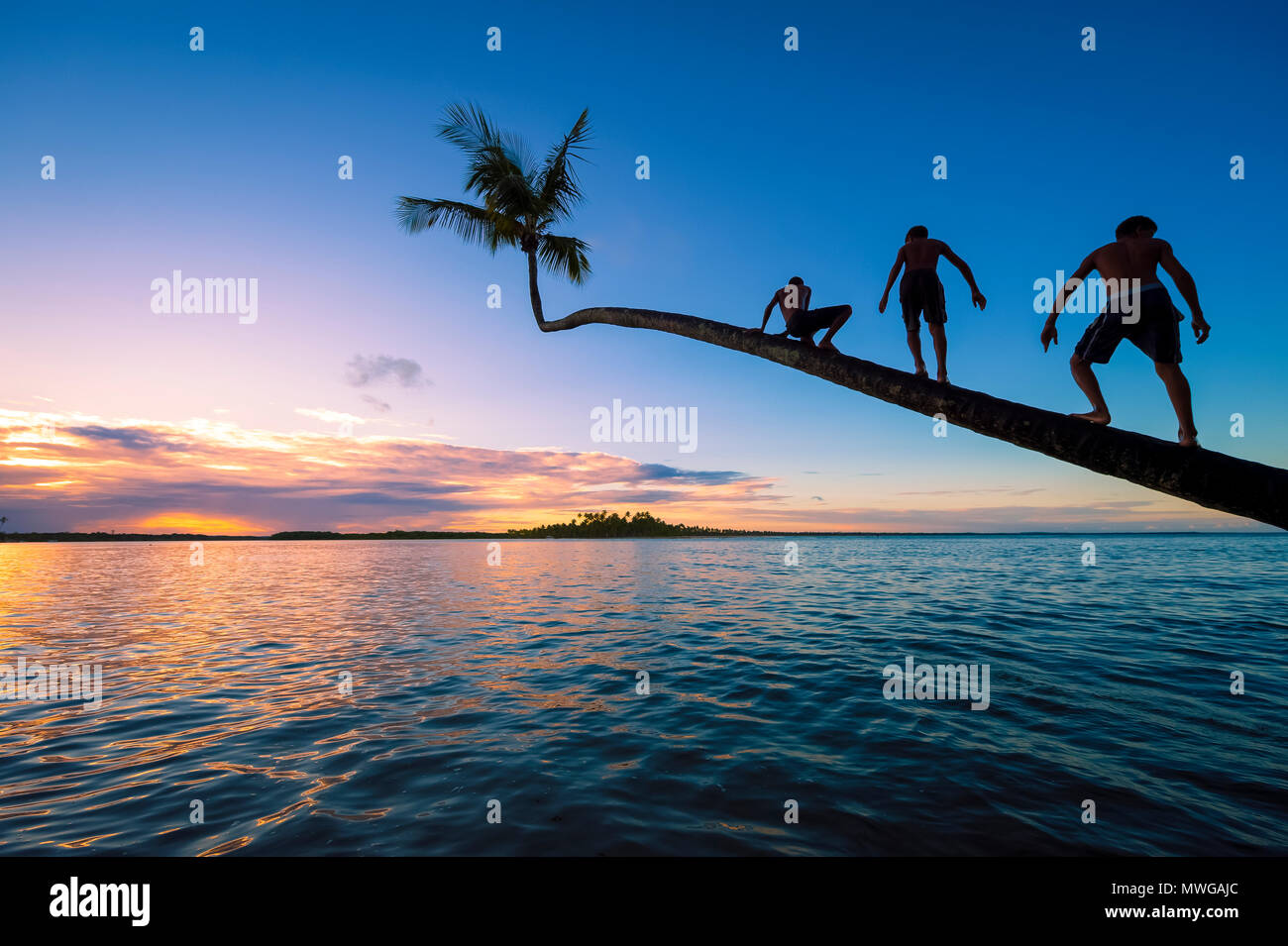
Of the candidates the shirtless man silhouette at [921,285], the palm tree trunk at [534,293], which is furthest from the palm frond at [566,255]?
the shirtless man silhouette at [921,285]

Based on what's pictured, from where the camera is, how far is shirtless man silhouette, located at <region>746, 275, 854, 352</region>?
7250mm

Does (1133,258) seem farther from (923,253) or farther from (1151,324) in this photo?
(923,253)

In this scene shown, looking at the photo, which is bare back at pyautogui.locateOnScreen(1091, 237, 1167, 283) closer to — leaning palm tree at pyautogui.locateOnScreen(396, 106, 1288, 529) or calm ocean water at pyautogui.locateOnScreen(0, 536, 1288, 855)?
leaning palm tree at pyautogui.locateOnScreen(396, 106, 1288, 529)

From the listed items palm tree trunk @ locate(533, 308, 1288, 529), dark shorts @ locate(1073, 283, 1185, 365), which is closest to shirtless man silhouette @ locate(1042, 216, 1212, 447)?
dark shorts @ locate(1073, 283, 1185, 365)

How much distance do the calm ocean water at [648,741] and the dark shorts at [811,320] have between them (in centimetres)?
558

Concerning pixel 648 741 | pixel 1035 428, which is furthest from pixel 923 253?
pixel 648 741

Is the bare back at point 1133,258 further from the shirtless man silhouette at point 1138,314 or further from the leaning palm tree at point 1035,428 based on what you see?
the leaning palm tree at point 1035,428

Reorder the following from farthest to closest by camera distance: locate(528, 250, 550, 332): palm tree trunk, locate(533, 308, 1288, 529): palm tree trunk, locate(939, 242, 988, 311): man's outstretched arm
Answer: locate(528, 250, 550, 332): palm tree trunk
locate(939, 242, 988, 311): man's outstretched arm
locate(533, 308, 1288, 529): palm tree trunk

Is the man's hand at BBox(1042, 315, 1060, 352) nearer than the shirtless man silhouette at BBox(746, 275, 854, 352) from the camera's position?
Yes

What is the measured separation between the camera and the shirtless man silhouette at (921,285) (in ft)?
23.3

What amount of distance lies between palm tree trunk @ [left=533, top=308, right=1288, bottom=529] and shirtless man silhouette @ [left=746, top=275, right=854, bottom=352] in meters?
1.11

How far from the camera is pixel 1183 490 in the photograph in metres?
3.77
